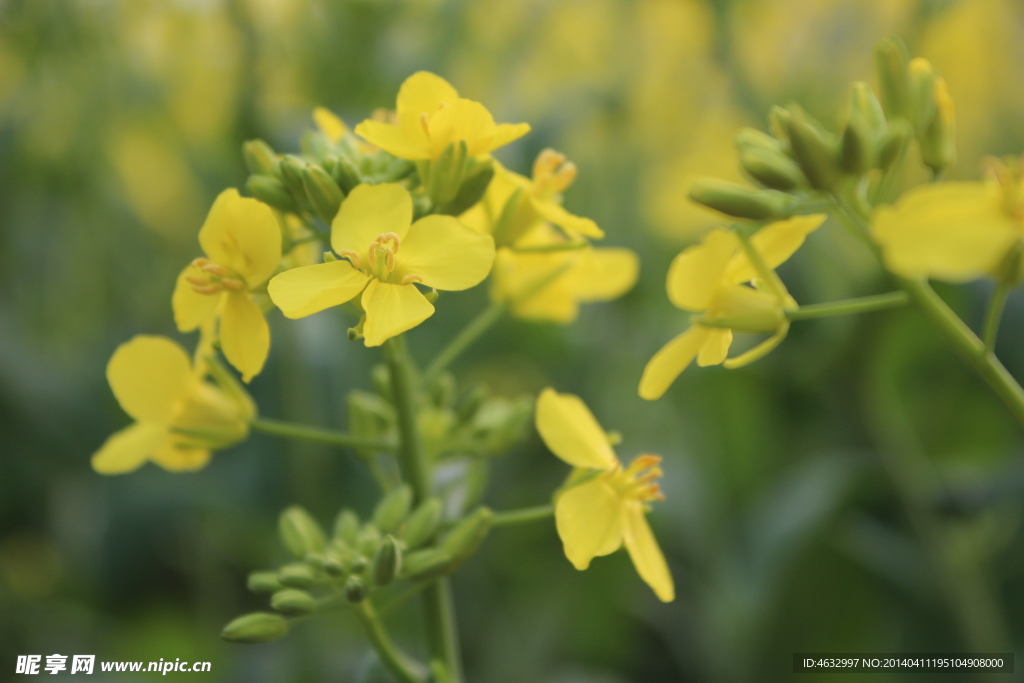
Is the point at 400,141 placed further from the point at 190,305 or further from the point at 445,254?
the point at 190,305

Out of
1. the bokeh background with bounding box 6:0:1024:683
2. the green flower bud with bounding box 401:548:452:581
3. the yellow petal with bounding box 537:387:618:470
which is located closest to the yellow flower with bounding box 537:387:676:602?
the yellow petal with bounding box 537:387:618:470

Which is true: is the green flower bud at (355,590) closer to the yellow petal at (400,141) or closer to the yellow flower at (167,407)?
the yellow flower at (167,407)

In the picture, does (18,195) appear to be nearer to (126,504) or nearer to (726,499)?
(126,504)

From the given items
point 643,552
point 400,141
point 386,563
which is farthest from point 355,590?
point 400,141

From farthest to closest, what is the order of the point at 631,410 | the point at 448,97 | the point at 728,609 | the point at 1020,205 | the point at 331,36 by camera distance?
the point at 631,410 → the point at 331,36 → the point at 728,609 → the point at 448,97 → the point at 1020,205

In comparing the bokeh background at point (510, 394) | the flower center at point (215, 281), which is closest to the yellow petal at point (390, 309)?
the flower center at point (215, 281)

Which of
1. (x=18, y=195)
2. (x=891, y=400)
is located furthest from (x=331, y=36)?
(x=891, y=400)
